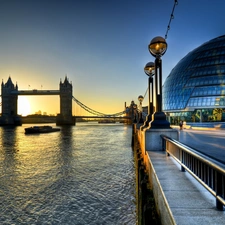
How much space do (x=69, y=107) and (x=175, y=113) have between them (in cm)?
9032

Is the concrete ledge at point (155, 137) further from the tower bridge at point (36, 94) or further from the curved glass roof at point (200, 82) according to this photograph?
the tower bridge at point (36, 94)

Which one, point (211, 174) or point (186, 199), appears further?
point (186, 199)

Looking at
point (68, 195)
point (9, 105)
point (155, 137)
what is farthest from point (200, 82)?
point (9, 105)

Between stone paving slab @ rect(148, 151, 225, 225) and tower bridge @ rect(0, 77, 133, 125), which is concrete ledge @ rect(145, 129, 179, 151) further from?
tower bridge @ rect(0, 77, 133, 125)

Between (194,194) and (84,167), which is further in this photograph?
(84,167)

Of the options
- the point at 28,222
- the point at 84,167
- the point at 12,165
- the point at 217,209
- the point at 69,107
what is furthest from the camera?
the point at 69,107

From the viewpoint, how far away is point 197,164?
3885 mm

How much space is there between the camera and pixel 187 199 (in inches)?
135

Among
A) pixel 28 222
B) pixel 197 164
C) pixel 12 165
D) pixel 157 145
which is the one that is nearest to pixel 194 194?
pixel 197 164

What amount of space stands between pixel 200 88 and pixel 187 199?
191ft

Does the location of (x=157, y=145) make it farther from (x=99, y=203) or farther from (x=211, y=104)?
(x=211, y=104)

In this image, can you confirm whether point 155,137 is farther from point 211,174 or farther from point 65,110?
point 65,110

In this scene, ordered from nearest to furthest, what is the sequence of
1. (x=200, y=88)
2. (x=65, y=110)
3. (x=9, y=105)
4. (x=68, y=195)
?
(x=68, y=195) < (x=200, y=88) < (x=65, y=110) < (x=9, y=105)

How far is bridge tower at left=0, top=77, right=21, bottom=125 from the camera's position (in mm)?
135000
